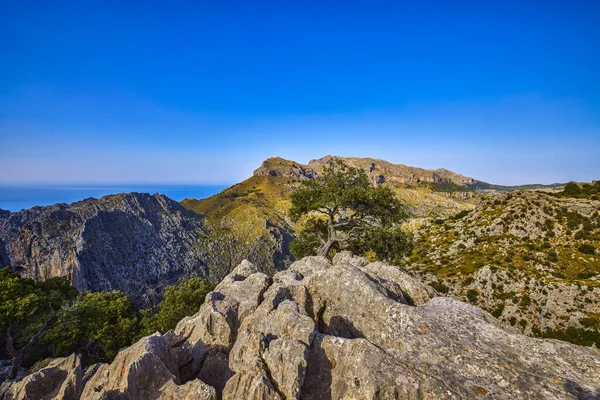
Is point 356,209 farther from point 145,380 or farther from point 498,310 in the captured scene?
point 145,380

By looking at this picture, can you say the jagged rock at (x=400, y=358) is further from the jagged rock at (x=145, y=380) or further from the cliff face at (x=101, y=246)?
the cliff face at (x=101, y=246)

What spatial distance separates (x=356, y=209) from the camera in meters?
36.1

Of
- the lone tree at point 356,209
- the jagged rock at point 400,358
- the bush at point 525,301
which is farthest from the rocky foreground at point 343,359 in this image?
the bush at point 525,301

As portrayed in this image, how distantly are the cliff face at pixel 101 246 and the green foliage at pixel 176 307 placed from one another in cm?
9959

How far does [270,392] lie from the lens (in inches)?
355

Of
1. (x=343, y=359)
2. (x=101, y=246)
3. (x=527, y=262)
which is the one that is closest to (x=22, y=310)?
(x=343, y=359)

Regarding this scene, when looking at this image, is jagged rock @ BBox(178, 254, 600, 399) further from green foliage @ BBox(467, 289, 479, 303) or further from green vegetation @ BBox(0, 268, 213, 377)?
green foliage @ BBox(467, 289, 479, 303)

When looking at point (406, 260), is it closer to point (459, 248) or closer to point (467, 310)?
point (459, 248)

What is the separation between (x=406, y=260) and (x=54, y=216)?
168 m

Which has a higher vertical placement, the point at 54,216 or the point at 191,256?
the point at 54,216

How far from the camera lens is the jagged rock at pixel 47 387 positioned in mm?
11516

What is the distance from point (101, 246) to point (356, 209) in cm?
14735

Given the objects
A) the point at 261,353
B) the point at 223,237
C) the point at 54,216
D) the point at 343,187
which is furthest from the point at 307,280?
the point at 223,237

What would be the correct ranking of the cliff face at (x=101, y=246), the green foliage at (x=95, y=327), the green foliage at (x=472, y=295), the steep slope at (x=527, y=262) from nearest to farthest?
the green foliage at (x=95, y=327) → the steep slope at (x=527, y=262) → the green foliage at (x=472, y=295) → the cliff face at (x=101, y=246)
